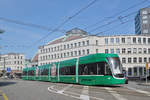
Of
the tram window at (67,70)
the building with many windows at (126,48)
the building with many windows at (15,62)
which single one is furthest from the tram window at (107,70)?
the building with many windows at (15,62)

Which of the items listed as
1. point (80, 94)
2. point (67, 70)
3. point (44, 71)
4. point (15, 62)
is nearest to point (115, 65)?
point (80, 94)

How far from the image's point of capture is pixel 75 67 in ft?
78.0

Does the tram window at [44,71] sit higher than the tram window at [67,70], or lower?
lower

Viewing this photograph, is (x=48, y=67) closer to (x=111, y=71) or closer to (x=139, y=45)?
(x=111, y=71)

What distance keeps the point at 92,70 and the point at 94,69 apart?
0.37m

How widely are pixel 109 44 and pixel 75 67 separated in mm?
36616

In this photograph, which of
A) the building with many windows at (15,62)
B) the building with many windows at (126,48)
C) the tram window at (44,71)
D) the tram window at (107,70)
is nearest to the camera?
the tram window at (107,70)

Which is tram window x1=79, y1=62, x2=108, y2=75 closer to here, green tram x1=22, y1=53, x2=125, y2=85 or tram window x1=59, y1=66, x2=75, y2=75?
green tram x1=22, y1=53, x2=125, y2=85

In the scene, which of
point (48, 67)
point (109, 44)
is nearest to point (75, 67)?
point (48, 67)

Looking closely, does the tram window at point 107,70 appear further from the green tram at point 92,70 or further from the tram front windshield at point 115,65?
the tram front windshield at point 115,65

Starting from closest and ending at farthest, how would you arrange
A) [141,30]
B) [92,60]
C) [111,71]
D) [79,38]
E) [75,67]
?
[111,71]
[92,60]
[75,67]
[79,38]
[141,30]

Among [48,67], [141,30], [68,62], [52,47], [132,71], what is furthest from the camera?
[141,30]

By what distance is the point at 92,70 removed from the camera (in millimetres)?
20203

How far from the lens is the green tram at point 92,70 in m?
18.0
